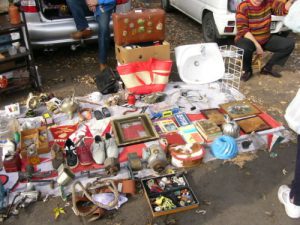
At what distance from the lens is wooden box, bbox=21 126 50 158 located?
329 cm

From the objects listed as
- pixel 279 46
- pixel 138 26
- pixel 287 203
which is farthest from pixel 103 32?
pixel 287 203

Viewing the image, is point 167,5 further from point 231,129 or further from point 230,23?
point 231,129

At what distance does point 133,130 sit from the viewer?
11.7 feet

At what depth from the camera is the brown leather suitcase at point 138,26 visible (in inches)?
168

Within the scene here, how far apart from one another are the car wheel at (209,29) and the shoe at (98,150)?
303 cm

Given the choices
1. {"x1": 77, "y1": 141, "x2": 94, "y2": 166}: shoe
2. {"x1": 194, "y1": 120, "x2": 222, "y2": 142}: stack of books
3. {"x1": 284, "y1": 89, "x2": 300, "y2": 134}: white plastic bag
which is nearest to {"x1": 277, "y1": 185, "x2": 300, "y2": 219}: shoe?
{"x1": 284, "y1": 89, "x2": 300, "y2": 134}: white plastic bag

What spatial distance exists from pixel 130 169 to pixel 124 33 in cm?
203

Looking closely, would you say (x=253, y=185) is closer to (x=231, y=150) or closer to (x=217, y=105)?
(x=231, y=150)

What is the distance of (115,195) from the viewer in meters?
2.68

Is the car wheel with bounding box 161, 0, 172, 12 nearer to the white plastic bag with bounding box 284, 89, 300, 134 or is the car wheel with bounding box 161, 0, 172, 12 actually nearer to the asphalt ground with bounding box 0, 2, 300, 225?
the asphalt ground with bounding box 0, 2, 300, 225

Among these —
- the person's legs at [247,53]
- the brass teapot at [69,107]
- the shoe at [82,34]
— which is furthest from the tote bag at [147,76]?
the person's legs at [247,53]

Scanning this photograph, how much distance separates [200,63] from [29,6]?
2405mm

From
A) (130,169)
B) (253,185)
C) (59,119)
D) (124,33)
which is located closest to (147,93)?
(124,33)

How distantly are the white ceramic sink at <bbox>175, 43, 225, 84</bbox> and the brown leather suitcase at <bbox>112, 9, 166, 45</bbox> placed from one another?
0.41 m
